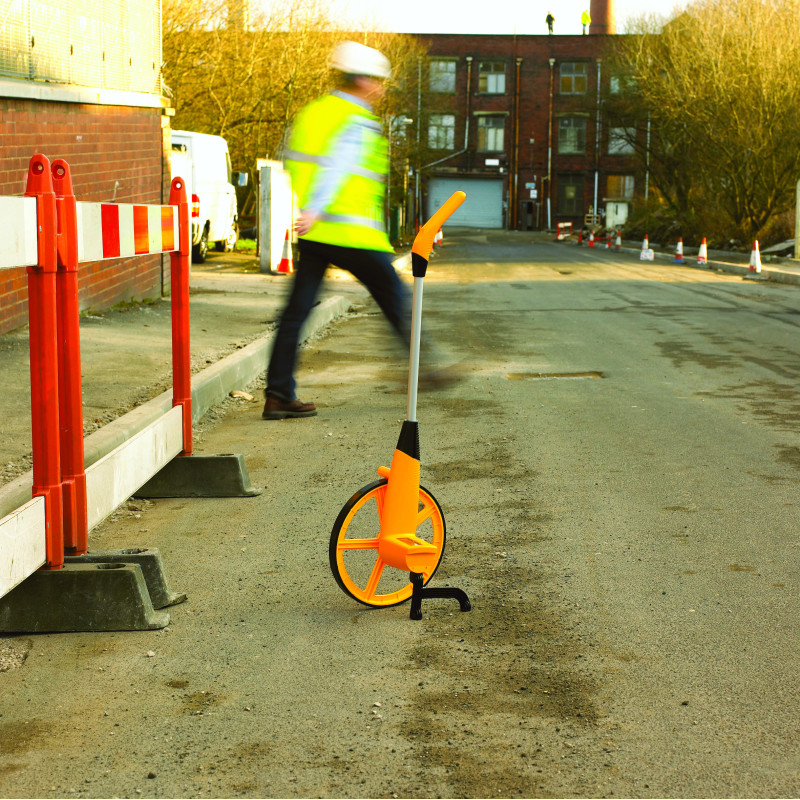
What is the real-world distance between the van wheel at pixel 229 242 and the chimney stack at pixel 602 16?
57.1 metres

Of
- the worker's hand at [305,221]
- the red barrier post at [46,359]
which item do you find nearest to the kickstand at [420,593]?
the red barrier post at [46,359]

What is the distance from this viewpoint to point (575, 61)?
76750 millimetres

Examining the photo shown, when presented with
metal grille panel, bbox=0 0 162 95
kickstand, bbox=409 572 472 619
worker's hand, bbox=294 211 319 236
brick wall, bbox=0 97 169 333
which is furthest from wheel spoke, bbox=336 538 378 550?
metal grille panel, bbox=0 0 162 95

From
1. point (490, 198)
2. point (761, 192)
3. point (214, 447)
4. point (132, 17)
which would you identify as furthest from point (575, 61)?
point (214, 447)

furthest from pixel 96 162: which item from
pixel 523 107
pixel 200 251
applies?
pixel 523 107

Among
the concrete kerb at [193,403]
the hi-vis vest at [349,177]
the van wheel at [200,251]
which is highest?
the hi-vis vest at [349,177]

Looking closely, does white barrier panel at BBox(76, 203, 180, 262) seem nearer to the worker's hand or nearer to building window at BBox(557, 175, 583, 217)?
the worker's hand

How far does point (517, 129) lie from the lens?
77.4 metres

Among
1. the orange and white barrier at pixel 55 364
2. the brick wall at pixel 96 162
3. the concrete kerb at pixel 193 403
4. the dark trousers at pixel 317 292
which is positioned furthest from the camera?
the brick wall at pixel 96 162

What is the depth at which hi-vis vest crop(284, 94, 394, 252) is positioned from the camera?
234 inches

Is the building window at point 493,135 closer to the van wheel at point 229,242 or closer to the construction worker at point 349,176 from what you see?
the van wheel at point 229,242

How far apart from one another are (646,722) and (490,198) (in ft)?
251

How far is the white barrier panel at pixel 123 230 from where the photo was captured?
13.9 ft

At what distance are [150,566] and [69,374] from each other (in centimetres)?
75
